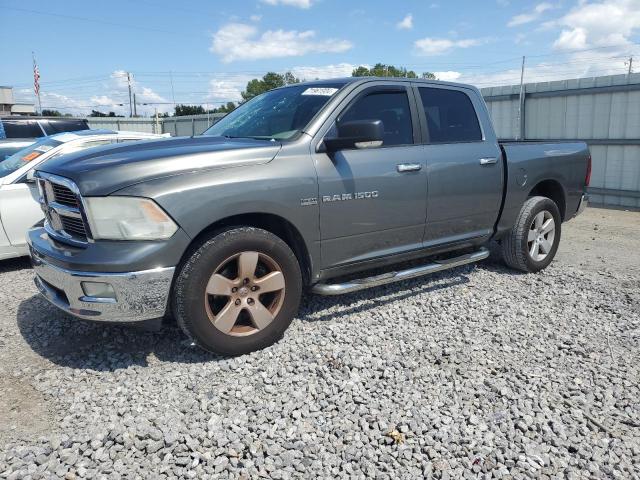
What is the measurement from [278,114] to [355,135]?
87cm

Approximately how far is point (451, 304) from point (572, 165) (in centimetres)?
252

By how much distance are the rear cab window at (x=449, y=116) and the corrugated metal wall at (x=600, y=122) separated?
682 cm

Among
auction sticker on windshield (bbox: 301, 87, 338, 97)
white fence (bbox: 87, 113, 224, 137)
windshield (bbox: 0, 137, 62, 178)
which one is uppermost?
white fence (bbox: 87, 113, 224, 137)

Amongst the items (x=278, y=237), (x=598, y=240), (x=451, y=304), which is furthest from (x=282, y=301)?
(x=598, y=240)

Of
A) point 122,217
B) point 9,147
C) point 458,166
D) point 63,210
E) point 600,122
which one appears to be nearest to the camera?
point 122,217

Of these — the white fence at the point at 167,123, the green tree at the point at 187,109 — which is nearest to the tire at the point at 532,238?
the white fence at the point at 167,123

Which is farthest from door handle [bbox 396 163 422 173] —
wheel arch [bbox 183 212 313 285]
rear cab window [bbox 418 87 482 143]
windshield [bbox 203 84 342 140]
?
wheel arch [bbox 183 212 313 285]

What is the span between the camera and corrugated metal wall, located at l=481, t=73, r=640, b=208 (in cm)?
994

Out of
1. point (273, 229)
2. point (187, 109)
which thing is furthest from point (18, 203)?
point (187, 109)

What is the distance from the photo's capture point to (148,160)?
3105mm

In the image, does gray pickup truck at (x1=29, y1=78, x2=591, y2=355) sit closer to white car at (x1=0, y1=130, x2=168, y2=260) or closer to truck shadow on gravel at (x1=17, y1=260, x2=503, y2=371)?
truck shadow on gravel at (x1=17, y1=260, x2=503, y2=371)

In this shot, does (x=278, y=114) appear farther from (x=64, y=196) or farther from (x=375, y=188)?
(x=64, y=196)

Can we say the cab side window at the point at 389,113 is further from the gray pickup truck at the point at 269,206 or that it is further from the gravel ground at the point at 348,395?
the gravel ground at the point at 348,395

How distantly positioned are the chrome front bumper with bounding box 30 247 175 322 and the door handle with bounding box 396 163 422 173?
1967 mm
